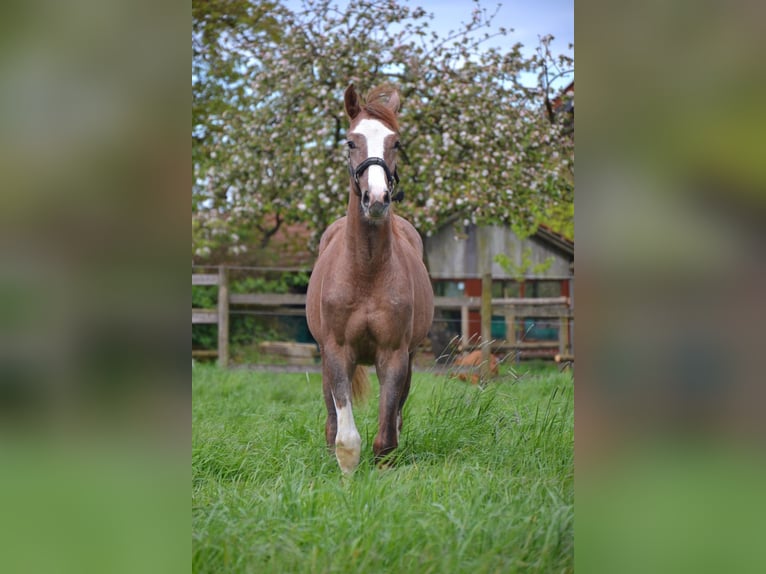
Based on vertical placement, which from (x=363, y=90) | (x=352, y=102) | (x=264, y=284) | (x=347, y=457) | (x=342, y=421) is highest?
(x=363, y=90)

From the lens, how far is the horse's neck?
11.2 feet

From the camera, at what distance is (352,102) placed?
344cm

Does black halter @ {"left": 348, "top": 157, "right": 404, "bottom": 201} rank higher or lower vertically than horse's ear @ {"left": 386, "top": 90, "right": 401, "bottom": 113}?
lower

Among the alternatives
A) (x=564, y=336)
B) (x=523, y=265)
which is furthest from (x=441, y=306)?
(x=523, y=265)

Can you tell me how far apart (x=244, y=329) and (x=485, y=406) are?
25.6ft

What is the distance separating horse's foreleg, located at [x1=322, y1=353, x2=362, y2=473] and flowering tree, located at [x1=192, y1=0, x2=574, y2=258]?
563 cm


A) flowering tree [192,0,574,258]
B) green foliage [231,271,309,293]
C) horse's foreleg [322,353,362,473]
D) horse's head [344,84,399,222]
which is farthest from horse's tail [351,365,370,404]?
green foliage [231,271,309,293]

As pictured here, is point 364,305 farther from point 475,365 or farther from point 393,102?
point 475,365

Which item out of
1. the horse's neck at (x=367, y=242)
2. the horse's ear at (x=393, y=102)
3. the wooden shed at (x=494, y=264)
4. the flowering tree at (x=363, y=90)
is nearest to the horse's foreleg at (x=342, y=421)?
the horse's neck at (x=367, y=242)

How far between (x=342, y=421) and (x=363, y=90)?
6.52 metres

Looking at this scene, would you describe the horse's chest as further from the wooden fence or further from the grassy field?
the wooden fence
